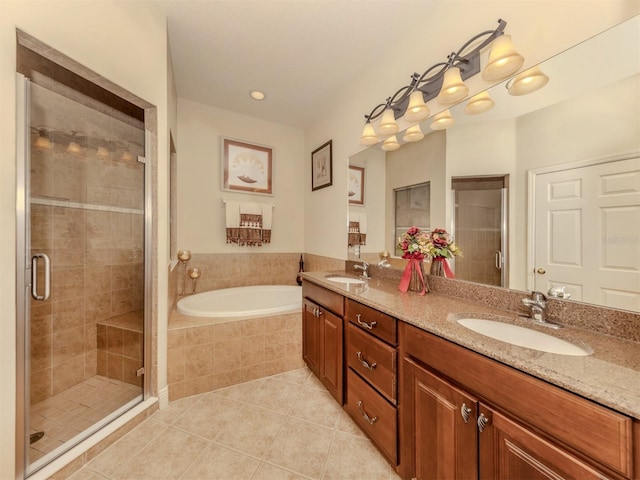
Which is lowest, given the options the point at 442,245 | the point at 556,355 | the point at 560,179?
the point at 556,355

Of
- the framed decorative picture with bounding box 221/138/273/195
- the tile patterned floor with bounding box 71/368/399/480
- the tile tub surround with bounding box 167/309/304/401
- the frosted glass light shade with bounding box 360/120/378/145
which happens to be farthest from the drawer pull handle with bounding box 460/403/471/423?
the framed decorative picture with bounding box 221/138/273/195

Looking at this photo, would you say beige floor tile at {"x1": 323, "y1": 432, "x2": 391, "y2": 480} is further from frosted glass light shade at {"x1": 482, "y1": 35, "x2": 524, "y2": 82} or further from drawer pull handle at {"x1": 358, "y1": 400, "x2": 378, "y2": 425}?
frosted glass light shade at {"x1": 482, "y1": 35, "x2": 524, "y2": 82}

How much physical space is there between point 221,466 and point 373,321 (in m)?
1.08

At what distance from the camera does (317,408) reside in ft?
5.70

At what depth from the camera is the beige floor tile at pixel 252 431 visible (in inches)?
55.6

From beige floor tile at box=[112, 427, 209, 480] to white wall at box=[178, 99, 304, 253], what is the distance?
1.77m

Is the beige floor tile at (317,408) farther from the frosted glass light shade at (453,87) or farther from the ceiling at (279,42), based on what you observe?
the ceiling at (279,42)

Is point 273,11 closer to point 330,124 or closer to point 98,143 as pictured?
point 330,124

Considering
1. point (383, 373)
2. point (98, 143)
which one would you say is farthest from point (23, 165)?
point (383, 373)

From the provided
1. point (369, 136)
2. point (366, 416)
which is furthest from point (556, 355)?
point (369, 136)

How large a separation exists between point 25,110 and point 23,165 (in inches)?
9.7

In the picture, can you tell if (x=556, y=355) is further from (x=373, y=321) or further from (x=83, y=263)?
(x=83, y=263)

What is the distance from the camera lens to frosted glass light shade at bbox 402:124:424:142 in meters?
1.68

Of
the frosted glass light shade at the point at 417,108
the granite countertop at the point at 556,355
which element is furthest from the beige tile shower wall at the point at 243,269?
the frosted glass light shade at the point at 417,108
